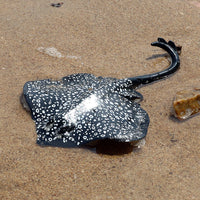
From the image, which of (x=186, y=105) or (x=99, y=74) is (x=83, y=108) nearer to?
(x=99, y=74)

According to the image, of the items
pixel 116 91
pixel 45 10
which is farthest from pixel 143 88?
pixel 45 10

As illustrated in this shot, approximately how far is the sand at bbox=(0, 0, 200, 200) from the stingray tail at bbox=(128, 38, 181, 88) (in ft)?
0.44

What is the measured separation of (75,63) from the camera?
17.0 feet

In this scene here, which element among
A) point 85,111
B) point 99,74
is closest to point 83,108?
point 85,111

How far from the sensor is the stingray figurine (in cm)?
347

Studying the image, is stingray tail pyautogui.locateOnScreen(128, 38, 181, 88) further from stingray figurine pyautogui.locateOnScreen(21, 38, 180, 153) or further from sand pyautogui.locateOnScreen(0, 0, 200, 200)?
stingray figurine pyautogui.locateOnScreen(21, 38, 180, 153)

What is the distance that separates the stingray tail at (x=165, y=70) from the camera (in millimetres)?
4633

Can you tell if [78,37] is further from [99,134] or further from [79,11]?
[99,134]

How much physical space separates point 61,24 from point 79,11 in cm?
64

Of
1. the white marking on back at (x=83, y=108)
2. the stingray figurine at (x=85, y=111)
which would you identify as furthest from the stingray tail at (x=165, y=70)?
the white marking on back at (x=83, y=108)

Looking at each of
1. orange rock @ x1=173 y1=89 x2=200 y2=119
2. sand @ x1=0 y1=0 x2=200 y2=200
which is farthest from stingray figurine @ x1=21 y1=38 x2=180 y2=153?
orange rock @ x1=173 y1=89 x2=200 y2=119

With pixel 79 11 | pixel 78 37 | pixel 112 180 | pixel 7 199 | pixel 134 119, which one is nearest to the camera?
pixel 7 199

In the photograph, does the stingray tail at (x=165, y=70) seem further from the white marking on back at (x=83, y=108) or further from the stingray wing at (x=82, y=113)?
the white marking on back at (x=83, y=108)

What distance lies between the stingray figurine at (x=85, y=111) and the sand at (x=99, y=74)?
0.24 m
